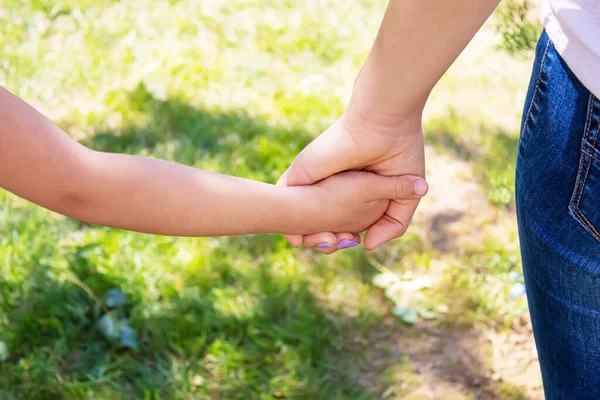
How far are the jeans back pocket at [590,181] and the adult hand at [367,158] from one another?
34cm

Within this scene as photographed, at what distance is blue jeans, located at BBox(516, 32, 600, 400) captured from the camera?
37.1 inches

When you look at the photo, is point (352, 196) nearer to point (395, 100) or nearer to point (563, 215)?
point (395, 100)

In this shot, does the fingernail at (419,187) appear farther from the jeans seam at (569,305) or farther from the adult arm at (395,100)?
the jeans seam at (569,305)

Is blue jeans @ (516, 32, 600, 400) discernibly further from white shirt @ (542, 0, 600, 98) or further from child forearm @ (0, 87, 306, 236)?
child forearm @ (0, 87, 306, 236)

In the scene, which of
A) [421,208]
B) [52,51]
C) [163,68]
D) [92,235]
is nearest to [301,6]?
[163,68]

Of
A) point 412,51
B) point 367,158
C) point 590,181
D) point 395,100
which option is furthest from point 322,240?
point 590,181

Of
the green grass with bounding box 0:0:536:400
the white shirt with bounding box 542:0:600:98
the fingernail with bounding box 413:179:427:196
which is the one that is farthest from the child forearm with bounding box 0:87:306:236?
the green grass with bounding box 0:0:536:400

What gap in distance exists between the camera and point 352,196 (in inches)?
54.7

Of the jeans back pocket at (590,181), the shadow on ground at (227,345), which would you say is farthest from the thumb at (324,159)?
the shadow on ground at (227,345)

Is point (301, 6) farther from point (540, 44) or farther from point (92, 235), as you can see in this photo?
point (540, 44)

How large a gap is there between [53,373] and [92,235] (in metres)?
0.54

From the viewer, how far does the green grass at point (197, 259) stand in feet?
6.52

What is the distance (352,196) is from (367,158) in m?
0.10

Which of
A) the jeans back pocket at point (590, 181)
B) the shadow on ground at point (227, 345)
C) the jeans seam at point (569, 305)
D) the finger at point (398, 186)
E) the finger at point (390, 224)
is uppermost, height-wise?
the jeans back pocket at point (590, 181)
